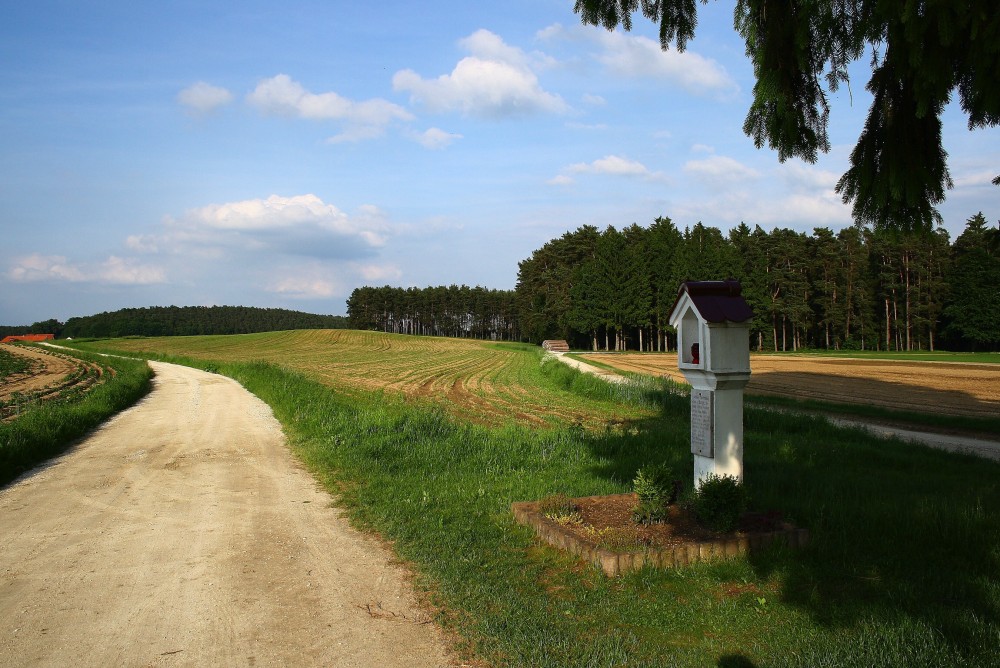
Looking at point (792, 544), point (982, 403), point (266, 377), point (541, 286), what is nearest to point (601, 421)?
point (792, 544)

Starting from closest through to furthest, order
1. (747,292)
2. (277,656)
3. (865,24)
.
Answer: (277,656)
(865,24)
(747,292)

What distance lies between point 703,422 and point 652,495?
0.88 m

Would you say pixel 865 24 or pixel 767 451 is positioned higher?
pixel 865 24

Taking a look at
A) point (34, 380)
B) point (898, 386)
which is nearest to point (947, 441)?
point (898, 386)

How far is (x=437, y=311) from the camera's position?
143125 mm

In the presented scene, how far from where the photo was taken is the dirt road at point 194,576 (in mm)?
4016

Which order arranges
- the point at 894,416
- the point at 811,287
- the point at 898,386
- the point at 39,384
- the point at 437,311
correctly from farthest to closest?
the point at 437,311 → the point at 811,287 → the point at 898,386 → the point at 39,384 → the point at 894,416

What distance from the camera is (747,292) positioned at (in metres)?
71.3

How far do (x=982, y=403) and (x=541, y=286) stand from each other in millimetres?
76774

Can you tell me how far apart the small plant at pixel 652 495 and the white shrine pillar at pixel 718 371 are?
41cm

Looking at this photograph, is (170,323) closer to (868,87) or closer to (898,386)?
(898,386)

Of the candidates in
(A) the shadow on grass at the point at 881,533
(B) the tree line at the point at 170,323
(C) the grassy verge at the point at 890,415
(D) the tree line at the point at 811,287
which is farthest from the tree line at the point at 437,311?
(A) the shadow on grass at the point at 881,533

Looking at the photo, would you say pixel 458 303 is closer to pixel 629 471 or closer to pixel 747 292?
pixel 747 292

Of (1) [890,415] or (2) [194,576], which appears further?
(1) [890,415]
